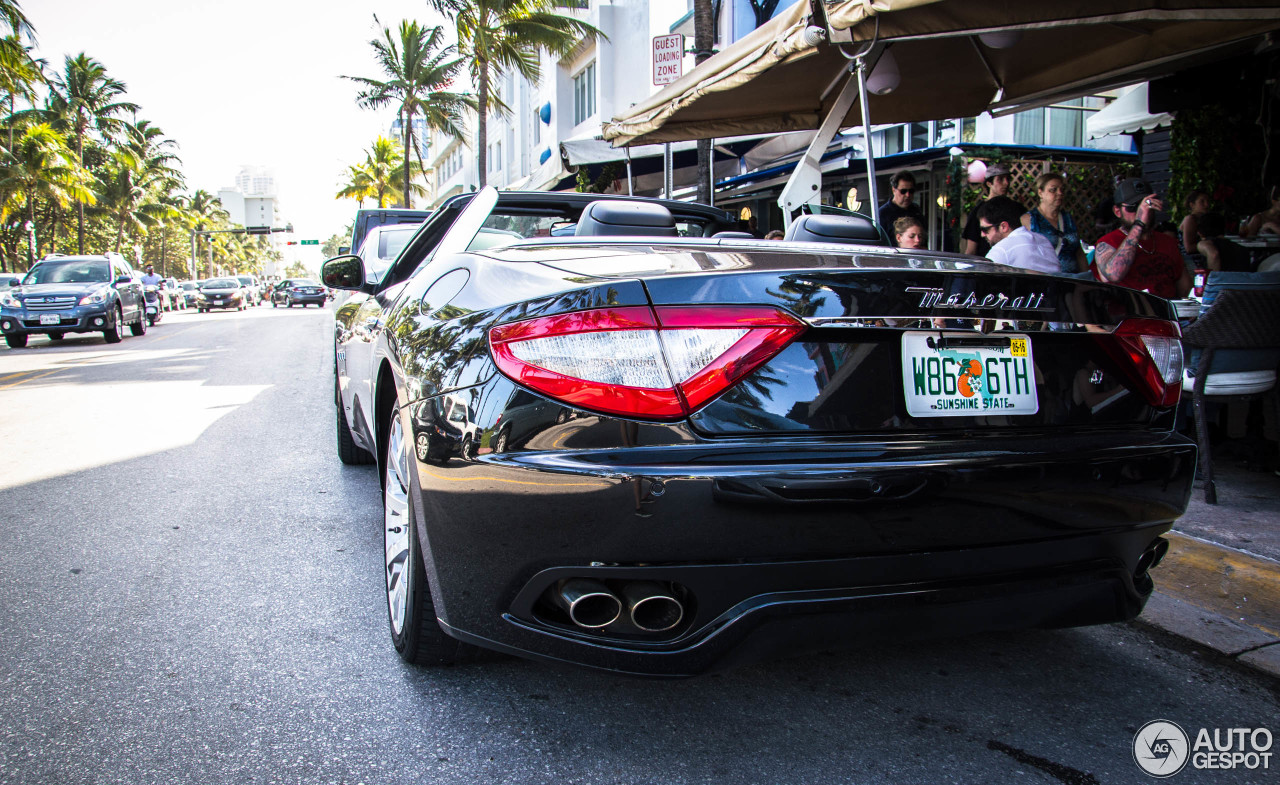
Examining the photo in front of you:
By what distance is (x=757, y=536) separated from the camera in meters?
1.66

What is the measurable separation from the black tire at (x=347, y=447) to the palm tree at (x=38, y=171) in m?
39.0

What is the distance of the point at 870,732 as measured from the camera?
211 centimetres

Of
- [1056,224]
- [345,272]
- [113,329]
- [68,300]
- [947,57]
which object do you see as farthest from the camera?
[113,329]

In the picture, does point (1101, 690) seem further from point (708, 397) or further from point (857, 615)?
point (708, 397)

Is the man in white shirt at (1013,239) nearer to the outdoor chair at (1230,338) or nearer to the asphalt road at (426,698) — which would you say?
the outdoor chair at (1230,338)

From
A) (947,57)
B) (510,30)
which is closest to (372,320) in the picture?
(947,57)

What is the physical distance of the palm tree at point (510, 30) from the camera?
21281 mm

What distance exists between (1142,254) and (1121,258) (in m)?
0.32

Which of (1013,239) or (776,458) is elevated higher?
(1013,239)

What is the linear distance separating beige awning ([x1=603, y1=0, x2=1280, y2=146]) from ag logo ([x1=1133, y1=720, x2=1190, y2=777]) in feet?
10.0

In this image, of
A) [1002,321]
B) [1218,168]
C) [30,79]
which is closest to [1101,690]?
[1002,321]

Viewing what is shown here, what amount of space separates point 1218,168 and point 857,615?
28.6ft

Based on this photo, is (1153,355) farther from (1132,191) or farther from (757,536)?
(1132,191)

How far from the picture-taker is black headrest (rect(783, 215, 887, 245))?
9.93 feet
